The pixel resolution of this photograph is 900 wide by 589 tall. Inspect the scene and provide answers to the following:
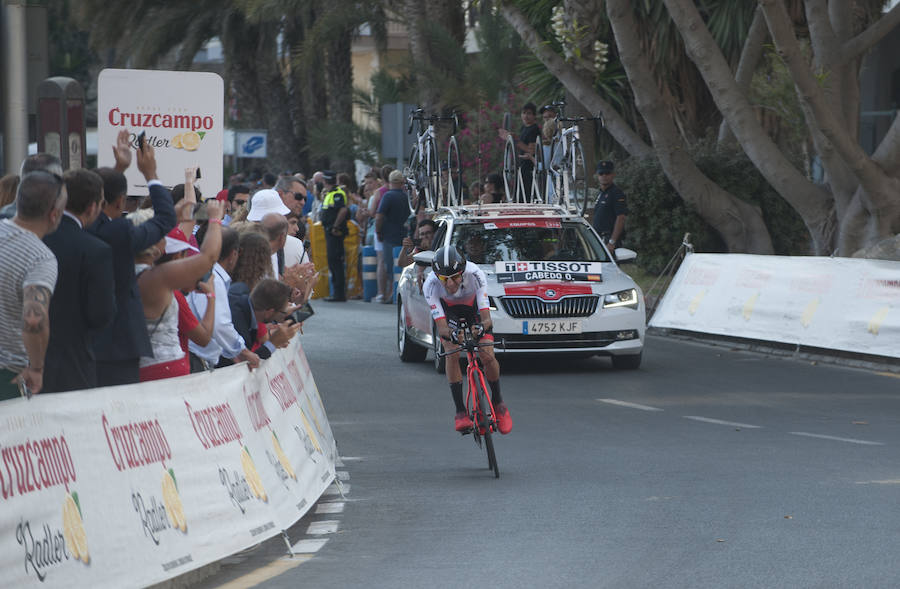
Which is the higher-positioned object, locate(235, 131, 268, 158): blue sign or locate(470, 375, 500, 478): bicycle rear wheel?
locate(235, 131, 268, 158): blue sign

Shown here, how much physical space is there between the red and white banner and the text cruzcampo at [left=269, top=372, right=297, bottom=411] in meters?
0.24

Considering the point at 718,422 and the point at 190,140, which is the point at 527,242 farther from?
the point at 190,140

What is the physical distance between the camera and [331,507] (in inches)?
367

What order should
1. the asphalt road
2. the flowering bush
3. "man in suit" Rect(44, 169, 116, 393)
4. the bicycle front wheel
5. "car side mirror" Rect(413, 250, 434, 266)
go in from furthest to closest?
the flowering bush < the bicycle front wheel < "car side mirror" Rect(413, 250, 434, 266) < the asphalt road < "man in suit" Rect(44, 169, 116, 393)

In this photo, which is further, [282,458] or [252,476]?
[282,458]

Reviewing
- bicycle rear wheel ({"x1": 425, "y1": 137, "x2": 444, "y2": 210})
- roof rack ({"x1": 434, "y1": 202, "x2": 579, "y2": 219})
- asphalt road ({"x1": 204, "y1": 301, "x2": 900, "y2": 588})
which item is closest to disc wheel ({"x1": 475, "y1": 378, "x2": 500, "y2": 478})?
asphalt road ({"x1": 204, "y1": 301, "x2": 900, "y2": 588})

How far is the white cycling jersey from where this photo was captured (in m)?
11.7

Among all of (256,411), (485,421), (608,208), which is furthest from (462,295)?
(608,208)

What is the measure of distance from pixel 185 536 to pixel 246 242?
3.11 meters

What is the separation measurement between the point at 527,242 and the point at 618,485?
724 centimetres

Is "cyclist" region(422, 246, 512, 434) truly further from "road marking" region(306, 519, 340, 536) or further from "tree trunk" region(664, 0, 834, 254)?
"tree trunk" region(664, 0, 834, 254)

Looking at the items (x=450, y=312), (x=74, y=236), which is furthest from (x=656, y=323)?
(x=74, y=236)

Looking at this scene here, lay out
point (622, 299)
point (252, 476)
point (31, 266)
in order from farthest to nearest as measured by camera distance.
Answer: point (622, 299) < point (252, 476) < point (31, 266)

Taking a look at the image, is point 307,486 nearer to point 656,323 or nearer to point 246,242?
point 246,242
